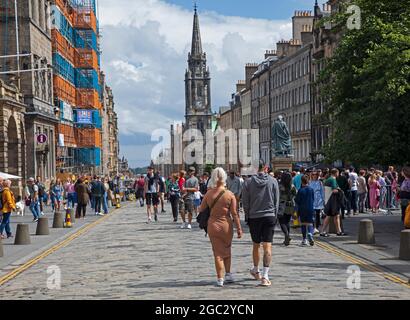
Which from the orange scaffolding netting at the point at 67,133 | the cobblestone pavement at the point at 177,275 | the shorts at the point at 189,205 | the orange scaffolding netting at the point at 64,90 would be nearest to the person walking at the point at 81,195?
the shorts at the point at 189,205

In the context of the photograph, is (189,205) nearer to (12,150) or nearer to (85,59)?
(12,150)

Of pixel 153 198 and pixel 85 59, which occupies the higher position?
pixel 85 59

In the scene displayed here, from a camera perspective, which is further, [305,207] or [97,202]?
[97,202]

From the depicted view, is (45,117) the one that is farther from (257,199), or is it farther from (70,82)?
(257,199)

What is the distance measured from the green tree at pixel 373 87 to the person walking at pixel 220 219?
10665 millimetres

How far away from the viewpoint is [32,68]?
56438 millimetres

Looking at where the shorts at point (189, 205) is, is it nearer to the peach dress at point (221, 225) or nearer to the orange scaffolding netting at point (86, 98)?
the peach dress at point (221, 225)

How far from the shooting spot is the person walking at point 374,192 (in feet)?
109

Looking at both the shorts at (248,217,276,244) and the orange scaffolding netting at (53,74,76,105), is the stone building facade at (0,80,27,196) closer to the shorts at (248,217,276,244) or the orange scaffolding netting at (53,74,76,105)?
the orange scaffolding netting at (53,74,76,105)

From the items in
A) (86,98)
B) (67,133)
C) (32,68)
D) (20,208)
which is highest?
(86,98)

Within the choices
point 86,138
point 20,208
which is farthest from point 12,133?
point 86,138

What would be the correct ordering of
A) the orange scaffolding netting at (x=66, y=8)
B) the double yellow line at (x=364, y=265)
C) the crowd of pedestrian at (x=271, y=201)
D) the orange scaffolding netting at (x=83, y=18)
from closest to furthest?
the crowd of pedestrian at (x=271, y=201) < the double yellow line at (x=364, y=265) < the orange scaffolding netting at (x=66, y=8) < the orange scaffolding netting at (x=83, y=18)

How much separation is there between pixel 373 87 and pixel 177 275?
11.7 meters

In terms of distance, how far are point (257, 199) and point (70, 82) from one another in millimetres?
66526
